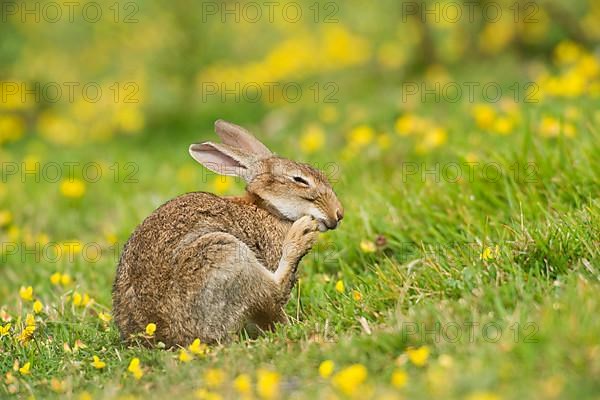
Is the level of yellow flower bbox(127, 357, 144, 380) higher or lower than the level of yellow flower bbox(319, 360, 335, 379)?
lower

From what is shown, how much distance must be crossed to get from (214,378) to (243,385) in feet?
0.61

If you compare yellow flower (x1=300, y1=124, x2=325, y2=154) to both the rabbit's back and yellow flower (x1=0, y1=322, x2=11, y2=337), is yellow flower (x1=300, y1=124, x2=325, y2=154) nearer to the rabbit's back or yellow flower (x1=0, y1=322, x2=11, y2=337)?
the rabbit's back

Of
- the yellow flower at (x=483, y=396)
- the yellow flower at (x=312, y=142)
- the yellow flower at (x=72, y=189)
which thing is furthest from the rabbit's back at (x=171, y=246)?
the yellow flower at (x=72, y=189)

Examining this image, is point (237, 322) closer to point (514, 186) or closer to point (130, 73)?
point (514, 186)

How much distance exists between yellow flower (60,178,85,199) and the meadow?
3 cm

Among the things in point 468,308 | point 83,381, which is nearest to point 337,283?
point 468,308

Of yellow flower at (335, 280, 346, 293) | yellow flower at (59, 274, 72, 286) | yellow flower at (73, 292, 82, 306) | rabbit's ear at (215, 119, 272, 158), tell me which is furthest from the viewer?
yellow flower at (59, 274, 72, 286)

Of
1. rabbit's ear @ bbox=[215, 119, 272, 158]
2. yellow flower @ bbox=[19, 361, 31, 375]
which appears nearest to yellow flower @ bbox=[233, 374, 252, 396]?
yellow flower @ bbox=[19, 361, 31, 375]

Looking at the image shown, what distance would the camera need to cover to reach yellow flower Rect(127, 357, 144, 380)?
4392 millimetres

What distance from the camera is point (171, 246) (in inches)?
201

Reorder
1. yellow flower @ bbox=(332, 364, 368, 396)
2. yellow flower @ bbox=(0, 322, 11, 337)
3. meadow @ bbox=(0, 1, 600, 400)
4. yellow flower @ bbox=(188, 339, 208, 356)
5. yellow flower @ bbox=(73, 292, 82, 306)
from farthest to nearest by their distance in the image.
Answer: yellow flower @ bbox=(73, 292, 82, 306), yellow flower @ bbox=(0, 322, 11, 337), yellow flower @ bbox=(188, 339, 208, 356), meadow @ bbox=(0, 1, 600, 400), yellow flower @ bbox=(332, 364, 368, 396)

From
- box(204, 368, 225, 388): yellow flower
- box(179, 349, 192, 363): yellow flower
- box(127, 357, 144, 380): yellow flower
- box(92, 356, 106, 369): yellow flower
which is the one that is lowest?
box(92, 356, 106, 369): yellow flower

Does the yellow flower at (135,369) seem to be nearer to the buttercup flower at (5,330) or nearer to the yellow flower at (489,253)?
the buttercup flower at (5,330)

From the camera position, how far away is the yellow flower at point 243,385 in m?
3.81
